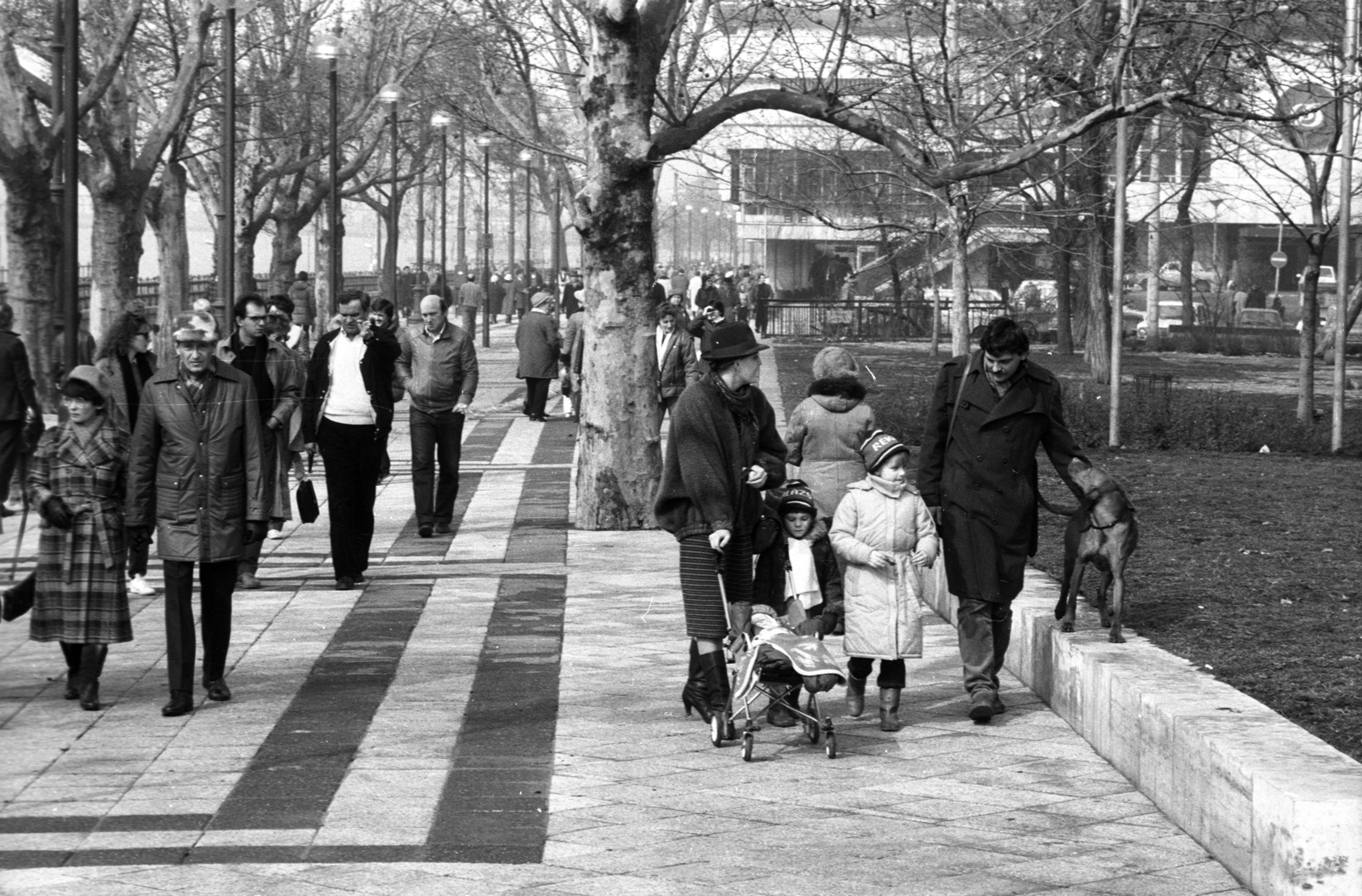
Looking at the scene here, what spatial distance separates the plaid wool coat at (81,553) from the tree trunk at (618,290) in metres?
6.02

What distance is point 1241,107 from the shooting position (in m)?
15.0

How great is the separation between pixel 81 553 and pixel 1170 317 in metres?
52.1

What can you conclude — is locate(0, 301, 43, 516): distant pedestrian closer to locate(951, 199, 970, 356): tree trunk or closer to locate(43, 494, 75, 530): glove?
locate(43, 494, 75, 530): glove

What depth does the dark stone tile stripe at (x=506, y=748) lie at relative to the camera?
21.1 feet

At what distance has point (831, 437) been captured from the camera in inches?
380

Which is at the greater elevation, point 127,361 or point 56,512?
point 127,361

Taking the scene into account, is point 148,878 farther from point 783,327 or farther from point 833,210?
point 783,327

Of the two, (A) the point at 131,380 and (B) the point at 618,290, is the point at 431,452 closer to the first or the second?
(B) the point at 618,290

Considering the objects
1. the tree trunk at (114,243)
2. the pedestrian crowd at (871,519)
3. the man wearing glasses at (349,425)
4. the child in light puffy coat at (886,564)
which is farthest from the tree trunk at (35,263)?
the child in light puffy coat at (886,564)

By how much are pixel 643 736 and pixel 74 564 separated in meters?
2.57

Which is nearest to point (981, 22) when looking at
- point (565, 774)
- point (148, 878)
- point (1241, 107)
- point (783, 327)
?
point (1241, 107)

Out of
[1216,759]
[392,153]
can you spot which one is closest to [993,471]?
[1216,759]

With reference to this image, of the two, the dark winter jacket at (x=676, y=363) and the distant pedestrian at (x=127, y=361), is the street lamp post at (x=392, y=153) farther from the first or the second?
the distant pedestrian at (x=127, y=361)

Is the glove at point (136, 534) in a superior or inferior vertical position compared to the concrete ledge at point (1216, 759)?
superior
